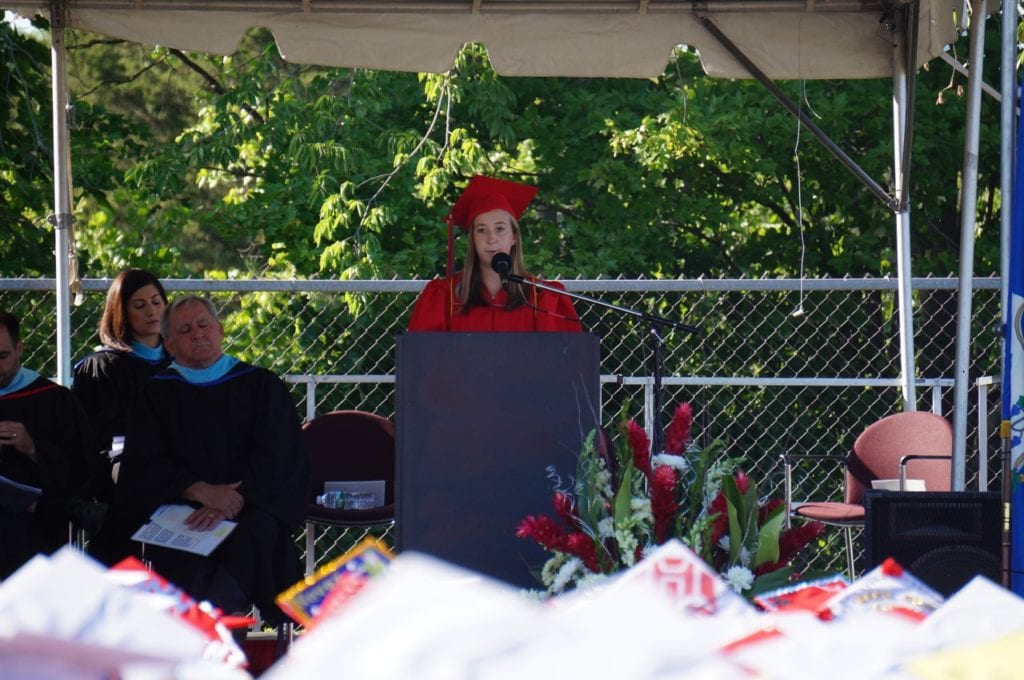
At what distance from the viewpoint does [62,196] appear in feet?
20.7

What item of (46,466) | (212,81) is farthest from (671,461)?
(212,81)

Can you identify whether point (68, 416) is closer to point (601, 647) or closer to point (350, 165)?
point (601, 647)

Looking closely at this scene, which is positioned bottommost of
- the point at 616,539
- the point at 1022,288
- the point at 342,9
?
the point at 616,539

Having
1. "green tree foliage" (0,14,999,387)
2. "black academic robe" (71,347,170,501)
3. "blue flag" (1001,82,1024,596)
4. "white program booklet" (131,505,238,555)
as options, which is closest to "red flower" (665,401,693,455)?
"blue flag" (1001,82,1024,596)

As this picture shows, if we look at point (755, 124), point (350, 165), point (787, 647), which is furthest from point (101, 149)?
point (787, 647)

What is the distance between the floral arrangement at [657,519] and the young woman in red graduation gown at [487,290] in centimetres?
136

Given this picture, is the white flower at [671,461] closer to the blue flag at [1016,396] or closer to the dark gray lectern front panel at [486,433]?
the dark gray lectern front panel at [486,433]

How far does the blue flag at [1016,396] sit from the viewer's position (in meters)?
4.18

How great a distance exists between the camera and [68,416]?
5.96 m

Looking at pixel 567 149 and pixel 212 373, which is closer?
pixel 212 373

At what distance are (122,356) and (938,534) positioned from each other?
3.65m

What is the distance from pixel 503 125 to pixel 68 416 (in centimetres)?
727

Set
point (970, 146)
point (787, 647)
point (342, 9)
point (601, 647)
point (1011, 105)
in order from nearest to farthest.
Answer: point (601, 647) → point (787, 647) → point (1011, 105) → point (970, 146) → point (342, 9)

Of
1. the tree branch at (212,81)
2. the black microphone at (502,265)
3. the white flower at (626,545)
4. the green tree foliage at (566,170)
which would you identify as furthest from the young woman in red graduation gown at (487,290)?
the tree branch at (212,81)
